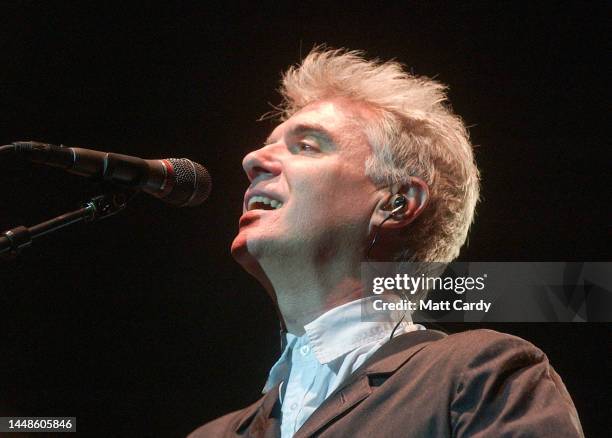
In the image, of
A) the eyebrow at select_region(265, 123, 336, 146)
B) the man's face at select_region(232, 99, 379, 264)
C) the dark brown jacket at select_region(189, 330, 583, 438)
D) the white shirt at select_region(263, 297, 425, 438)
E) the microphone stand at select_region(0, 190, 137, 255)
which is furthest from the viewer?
the eyebrow at select_region(265, 123, 336, 146)

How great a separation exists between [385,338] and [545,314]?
52 cm

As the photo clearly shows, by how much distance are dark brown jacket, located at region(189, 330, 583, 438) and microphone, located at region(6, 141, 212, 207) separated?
574mm

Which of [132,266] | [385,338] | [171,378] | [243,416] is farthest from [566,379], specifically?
[132,266]

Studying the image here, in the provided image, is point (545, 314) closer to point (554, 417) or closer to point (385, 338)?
point (385, 338)

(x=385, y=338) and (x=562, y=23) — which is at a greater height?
(x=562, y=23)

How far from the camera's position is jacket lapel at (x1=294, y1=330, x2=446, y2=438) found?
1660 mm

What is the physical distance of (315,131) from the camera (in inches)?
82.5

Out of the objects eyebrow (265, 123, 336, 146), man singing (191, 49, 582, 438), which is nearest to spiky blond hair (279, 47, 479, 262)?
man singing (191, 49, 582, 438)

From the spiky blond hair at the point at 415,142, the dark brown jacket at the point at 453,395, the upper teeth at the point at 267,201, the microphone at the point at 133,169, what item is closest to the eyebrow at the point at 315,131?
the spiky blond hair at the point at 415,142

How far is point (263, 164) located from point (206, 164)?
863mm

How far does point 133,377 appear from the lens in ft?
8.70

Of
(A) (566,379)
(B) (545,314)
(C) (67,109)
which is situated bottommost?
(A) (566,379)

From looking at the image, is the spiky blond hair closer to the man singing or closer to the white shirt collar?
the man singing

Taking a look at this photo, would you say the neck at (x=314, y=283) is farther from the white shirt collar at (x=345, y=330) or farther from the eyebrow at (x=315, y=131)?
the eyebrow at (x=315, y=131)
